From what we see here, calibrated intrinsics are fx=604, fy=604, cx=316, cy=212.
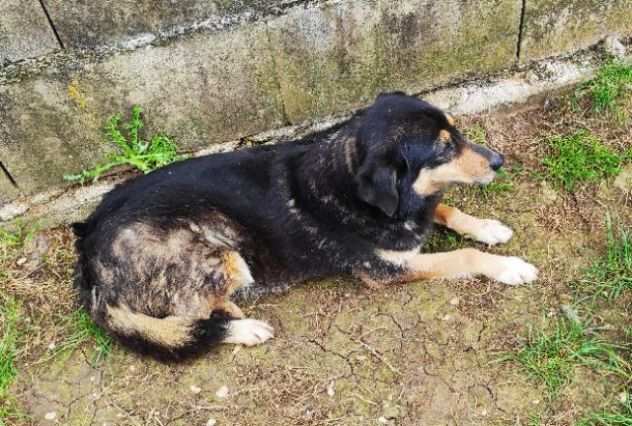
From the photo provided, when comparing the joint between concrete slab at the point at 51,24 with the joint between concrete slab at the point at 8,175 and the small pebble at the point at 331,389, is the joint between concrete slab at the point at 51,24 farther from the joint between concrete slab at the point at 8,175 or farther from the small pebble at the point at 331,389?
the small pebble at the point at 331,389

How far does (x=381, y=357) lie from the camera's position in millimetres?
3529

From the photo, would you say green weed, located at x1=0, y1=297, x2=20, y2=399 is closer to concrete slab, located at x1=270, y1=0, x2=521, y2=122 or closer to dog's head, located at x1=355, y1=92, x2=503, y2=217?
concrete slab, located at x1=270, y1=0, x2=521, y2=122

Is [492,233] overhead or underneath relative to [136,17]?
underneath

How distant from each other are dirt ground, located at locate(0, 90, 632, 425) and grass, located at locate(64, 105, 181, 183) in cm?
80

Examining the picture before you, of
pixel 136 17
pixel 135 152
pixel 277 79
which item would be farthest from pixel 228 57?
pixel 135 152

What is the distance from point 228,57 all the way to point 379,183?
1.48 m

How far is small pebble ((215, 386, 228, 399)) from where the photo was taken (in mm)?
3537

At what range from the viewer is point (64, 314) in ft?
13.1

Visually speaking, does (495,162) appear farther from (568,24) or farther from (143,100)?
(143,100)

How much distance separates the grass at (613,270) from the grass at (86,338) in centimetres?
295

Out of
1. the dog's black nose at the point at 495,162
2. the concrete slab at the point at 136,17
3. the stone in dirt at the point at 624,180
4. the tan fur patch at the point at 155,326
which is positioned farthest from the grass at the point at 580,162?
the tan fur patch at the point at 155,326

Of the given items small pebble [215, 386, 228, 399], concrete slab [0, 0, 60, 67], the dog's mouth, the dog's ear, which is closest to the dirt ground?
small pebble [215, 386, 228, 399]

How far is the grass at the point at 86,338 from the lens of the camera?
3.79 m

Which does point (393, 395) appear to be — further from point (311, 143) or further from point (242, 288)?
point (311, 143)
